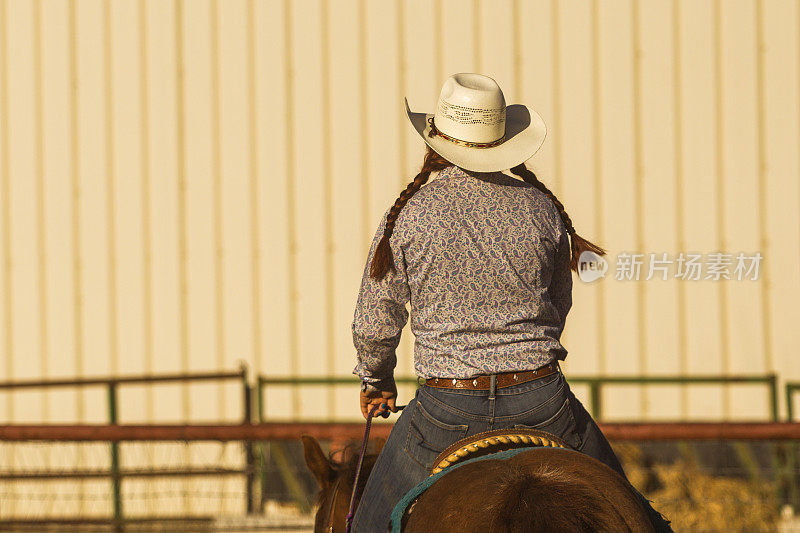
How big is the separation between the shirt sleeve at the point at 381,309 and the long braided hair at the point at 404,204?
0.02m

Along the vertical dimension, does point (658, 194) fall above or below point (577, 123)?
below

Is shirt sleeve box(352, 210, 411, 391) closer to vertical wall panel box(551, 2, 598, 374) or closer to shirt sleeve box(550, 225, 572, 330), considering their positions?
shirt sleeve box(550, 225, 572, 330)

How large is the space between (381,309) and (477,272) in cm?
33

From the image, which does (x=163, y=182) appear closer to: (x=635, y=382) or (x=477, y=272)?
(x=635, y=382)

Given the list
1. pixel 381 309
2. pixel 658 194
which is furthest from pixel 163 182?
pixel 381 309

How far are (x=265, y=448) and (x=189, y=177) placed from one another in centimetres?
231

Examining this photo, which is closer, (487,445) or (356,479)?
(487,445)

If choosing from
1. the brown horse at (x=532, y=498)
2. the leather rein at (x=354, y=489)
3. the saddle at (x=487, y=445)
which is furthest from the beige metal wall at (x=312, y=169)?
the brown horse at (x=532, y=498)

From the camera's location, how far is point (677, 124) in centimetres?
849

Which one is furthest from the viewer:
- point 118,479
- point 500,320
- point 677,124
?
point 677,124

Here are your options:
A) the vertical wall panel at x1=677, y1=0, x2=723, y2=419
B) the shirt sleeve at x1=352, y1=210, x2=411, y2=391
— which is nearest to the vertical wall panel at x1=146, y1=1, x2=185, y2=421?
the vertical wall panel at x1=677, y1=0, x2=723, y2=419

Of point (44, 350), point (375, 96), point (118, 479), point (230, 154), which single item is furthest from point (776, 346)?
point (44, 350)

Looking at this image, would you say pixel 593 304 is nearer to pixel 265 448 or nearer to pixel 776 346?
pixel 776 346

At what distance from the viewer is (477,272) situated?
2963 mm
